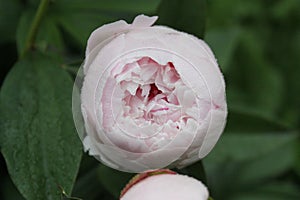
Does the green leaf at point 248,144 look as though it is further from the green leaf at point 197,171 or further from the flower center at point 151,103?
the flower center at point 151,103

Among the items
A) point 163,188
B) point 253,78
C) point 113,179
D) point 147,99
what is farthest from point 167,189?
point 253,78

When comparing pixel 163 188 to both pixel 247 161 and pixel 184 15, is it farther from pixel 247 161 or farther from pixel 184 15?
pixel 247 161

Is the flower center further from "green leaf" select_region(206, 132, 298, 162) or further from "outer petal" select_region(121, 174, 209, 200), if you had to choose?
"green leaf" select_region(206, 132, 298, 162)

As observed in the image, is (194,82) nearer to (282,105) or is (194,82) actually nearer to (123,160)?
(123,160)

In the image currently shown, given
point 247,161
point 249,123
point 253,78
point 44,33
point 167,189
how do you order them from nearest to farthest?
1. point 167,189
2. point 44,33
3. point 249,123
4. point 247,161
5. point 253,78

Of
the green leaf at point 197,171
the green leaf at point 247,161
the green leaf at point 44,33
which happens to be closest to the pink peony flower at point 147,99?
the green leaf at point 197,171
